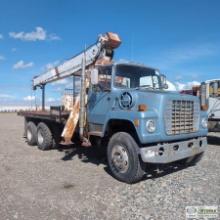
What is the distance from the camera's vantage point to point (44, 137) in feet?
33.2

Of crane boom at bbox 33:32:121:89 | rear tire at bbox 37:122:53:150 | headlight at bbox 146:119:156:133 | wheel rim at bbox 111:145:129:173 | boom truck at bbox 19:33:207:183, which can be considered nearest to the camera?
headlight at bbox 146:119:156:133

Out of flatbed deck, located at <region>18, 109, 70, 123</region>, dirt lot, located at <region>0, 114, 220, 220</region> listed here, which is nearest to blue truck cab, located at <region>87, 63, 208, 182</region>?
dirt lot, located at <region>0, 114, 220, 220</region>

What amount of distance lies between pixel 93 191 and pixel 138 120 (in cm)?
163

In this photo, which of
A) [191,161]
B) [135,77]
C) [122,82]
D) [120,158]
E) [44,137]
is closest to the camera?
[120,158]

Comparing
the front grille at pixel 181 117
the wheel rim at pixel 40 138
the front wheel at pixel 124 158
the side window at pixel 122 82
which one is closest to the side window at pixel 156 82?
the side window at pixel 122 82

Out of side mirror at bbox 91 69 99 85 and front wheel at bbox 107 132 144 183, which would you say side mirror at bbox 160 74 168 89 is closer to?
side mirror at bbox 91 69 99 85

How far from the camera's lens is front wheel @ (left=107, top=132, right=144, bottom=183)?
6.07 meters

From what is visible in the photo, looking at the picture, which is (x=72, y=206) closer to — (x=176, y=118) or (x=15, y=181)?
(x=15, y=181)

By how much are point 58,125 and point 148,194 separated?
527 centimetres

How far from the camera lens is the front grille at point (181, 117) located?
619 cm

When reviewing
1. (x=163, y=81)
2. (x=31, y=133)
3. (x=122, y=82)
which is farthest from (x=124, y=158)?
(x=31, y=133)

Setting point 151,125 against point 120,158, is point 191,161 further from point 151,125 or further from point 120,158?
point 151,125

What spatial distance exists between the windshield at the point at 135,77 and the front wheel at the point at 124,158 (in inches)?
53.8

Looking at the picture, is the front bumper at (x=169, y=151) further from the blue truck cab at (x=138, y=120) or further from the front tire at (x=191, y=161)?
the front tire at (x=191, y=161)
